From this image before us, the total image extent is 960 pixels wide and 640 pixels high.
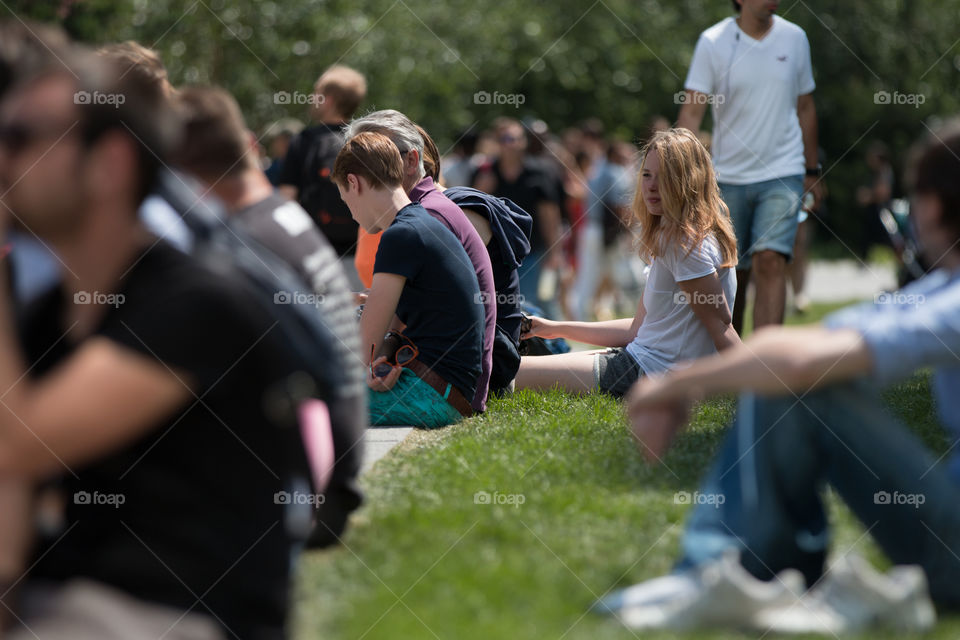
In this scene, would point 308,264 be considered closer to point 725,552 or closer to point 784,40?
point 725,552

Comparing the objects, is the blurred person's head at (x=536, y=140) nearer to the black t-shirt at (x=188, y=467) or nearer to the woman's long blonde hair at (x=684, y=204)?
the woman's long blonde hair at (x=684, y=204)

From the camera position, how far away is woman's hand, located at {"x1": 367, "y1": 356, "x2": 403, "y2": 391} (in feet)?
17.0

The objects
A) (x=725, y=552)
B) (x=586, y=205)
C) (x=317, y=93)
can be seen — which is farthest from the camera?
(x=586, y=205)

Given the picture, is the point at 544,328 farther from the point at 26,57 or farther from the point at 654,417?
the point at 26,57

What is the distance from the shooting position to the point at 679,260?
5078 millimetres

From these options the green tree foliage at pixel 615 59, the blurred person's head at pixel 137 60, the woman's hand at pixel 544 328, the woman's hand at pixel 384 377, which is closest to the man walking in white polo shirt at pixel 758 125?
the woman's hand at pixel 544 328

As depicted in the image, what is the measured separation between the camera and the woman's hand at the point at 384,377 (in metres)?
5.17

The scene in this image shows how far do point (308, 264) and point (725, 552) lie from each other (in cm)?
142

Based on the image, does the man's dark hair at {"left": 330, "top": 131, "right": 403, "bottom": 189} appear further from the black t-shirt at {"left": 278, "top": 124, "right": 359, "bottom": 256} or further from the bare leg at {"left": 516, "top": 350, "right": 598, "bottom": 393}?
the black t-shirt at {"left": 278, "top": 124, "right": 359, "bottom": 256}

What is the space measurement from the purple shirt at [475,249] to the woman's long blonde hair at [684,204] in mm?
745

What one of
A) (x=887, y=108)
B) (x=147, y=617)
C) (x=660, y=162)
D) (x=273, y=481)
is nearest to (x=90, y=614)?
(x=147, y=617)

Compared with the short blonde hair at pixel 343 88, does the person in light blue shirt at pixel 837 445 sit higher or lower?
higher

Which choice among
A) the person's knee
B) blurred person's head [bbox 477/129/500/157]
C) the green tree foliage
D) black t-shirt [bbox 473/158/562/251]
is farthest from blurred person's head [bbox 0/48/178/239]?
the green tree foliage

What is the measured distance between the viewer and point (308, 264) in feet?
11.0
